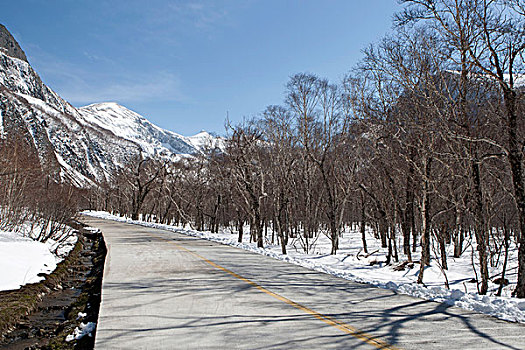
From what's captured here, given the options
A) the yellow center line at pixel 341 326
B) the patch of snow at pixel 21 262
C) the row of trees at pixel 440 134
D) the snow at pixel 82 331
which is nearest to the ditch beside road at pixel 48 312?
the snow at pixel 82 331

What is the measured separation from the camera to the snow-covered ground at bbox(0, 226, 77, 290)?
1151cm

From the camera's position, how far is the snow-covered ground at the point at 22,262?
11.5 meters

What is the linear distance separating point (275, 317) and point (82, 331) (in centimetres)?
346

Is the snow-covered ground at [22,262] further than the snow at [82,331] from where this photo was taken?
Yes

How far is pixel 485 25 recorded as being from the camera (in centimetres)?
941

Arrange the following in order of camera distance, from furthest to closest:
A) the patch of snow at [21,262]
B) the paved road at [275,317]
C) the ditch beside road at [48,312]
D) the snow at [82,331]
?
the patch of snow at [21,262], the ditch beside road at [48,312], the snow at [82,331], the paved road at [275,317]

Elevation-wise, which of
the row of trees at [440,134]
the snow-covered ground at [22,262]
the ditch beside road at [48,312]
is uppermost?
the row of trees at [440,134]

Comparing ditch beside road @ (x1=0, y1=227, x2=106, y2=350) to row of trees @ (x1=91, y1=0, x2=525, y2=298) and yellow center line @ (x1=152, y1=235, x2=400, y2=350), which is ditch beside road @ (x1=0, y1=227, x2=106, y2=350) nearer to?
yellow center line @ (x1=152, y1=235, x2=400, y2=350)

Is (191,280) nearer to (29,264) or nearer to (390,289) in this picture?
(390,289)

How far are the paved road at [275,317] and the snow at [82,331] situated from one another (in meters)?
0.37

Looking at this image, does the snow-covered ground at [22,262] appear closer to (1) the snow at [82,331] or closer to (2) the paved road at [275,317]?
(2) the paved road at [275,317]

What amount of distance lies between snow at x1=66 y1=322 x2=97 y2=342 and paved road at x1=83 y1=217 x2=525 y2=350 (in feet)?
1.23

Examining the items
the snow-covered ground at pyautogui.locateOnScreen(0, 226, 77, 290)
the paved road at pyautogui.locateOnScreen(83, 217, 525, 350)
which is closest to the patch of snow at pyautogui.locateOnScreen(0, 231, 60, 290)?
the snow-covered ground at pyautogui.locateOnScreen(0, 226, 77, 290)

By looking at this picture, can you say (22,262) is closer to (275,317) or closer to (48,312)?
(48,312)
